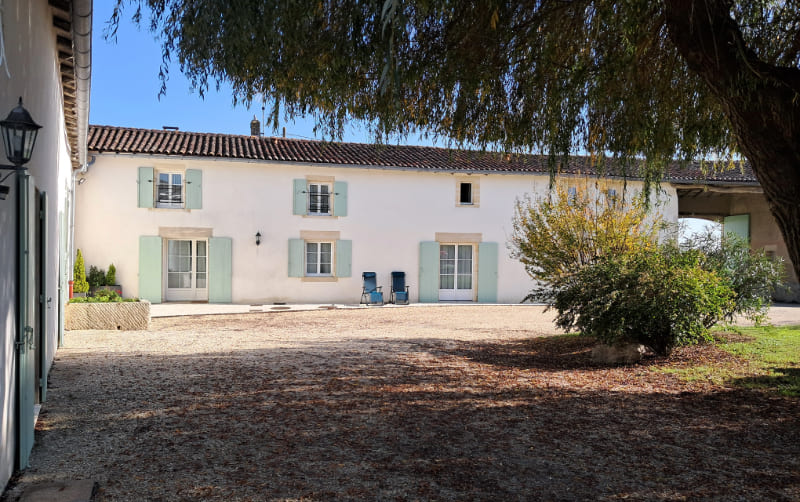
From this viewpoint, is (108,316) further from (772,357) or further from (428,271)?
(772,357)

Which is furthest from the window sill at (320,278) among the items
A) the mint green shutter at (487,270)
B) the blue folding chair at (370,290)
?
the mint green shutter at (487,270)

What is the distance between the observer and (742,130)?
3.79m

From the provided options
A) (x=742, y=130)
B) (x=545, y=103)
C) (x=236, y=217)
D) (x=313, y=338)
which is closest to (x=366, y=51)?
(x=545, y=103)

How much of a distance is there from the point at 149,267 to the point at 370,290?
5.38 metres

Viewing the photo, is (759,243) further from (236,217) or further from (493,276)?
(236,217)

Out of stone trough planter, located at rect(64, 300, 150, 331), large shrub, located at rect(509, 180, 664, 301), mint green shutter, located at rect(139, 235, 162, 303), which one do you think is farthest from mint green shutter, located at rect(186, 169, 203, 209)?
large shrub, located at rect(509, 180, 664, 301)

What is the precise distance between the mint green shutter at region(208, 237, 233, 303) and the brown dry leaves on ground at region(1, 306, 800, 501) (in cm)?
750

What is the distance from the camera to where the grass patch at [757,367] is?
5717 mm

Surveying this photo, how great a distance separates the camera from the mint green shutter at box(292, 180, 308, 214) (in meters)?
15.8

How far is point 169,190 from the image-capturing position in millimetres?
15188

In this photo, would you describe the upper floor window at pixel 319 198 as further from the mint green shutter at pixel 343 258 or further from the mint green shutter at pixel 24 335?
the mint green shutter at pixel 24 335

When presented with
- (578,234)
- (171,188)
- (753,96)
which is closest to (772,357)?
(578,234)

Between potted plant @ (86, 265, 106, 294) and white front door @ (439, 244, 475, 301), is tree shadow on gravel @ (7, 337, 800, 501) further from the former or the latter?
white front door @ (439, 244, 475, 301)

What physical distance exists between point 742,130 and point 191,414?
4.19 metres
